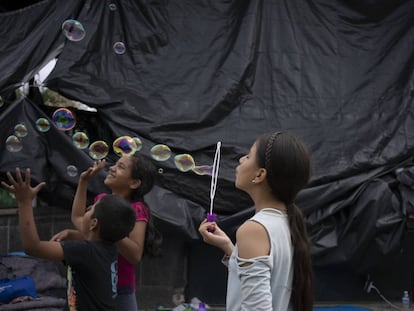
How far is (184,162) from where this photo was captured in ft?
14.1

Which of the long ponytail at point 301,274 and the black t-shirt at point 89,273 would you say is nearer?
the long ponytail at point 301,274

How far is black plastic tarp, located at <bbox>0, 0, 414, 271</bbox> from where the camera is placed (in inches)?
177

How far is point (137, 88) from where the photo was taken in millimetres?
4734

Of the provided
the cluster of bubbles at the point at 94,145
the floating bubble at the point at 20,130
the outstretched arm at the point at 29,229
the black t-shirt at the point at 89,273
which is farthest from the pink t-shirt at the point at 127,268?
the floating bubble at the point at 20,130

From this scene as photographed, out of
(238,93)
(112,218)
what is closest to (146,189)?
(112,218)

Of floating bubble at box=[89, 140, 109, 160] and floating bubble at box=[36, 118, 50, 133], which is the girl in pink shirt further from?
floating bubble at box=[36, 118, 50, 133]

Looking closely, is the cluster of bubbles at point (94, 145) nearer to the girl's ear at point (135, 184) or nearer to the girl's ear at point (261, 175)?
the girl's ear at point (135, 184)

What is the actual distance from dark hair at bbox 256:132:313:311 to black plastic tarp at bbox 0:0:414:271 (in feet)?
9.35

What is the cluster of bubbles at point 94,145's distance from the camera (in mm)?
4148

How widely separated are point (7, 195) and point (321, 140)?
9.67 feet

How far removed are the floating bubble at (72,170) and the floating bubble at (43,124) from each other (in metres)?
0.36

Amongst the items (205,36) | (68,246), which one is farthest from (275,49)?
(68,246)

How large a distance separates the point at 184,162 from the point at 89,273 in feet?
6.63

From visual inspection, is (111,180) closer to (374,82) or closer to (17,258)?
(17,258)
